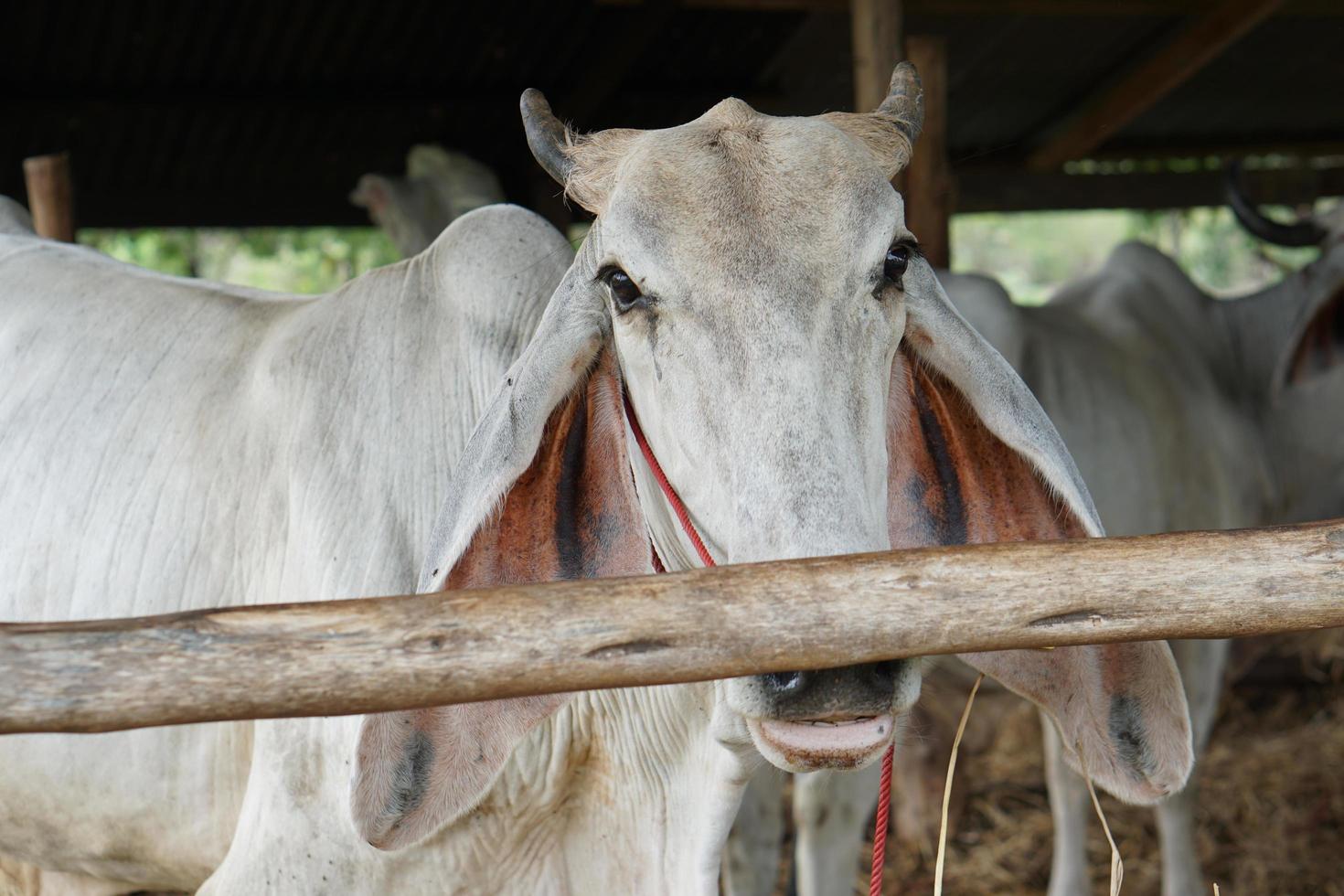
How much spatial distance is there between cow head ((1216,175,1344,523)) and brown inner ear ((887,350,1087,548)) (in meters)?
3.13

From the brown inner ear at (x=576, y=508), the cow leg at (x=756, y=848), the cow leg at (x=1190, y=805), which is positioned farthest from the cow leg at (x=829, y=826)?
the brown inner ear at (x=576, y=508)

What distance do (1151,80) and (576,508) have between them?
469 cm

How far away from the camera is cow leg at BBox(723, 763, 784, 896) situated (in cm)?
457

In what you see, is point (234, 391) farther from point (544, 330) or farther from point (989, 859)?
point (989, 859)

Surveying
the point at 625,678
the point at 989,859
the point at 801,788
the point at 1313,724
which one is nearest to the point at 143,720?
the point at 625,678

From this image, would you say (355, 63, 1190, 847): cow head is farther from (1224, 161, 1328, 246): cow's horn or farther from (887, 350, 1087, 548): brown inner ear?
(1224, 161, 1328, 246): cow's horn

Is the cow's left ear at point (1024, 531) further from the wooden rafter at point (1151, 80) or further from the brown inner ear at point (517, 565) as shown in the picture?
the wooden rafter at point (1151, 80)

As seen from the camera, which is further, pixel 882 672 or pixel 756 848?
pixel 756 848

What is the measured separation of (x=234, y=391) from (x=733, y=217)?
1258mm

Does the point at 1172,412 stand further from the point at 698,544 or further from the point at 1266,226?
the point at 698,544

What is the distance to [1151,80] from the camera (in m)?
6.17

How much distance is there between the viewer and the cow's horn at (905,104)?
2.40 m

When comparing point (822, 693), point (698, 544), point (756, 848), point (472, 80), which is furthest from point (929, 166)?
point (822, 693)

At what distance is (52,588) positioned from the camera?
2838 mm
